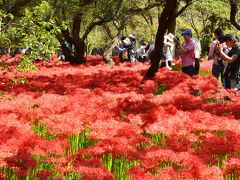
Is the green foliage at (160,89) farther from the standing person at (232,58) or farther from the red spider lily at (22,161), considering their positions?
the red spider lily at (22,161)

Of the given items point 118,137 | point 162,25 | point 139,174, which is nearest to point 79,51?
point 162,25

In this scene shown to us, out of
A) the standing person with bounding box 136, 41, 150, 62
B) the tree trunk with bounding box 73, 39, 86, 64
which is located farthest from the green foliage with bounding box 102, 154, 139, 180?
the standing person with bounding box 136, 41, 150, 62

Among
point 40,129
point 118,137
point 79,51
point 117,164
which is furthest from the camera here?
point 79,51

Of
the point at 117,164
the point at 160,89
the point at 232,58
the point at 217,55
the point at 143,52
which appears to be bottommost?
the point at 143,52

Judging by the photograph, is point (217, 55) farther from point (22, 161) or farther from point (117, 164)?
point (22, 161)

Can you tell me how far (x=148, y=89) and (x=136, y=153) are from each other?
642 cm

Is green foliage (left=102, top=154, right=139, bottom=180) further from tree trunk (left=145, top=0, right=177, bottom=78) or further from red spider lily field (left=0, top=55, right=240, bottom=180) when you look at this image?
tree trunk (left=145, top=0, right=177, bottom=78)

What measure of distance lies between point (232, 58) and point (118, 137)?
18.6ft

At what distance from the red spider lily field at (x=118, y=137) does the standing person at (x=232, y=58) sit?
2.52 ft

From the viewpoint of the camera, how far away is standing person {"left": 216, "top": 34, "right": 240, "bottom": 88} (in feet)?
35.3

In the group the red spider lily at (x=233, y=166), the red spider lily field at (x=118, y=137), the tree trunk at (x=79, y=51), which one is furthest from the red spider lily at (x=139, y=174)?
the tree trunk at (x=79, y=51)

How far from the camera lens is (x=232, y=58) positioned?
10.8 m

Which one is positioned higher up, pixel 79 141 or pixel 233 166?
pixel 233 166

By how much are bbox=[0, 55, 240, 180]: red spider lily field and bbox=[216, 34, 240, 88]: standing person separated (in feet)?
2.52
